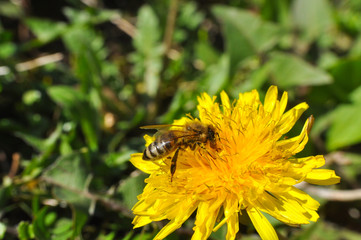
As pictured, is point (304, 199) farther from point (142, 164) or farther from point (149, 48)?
point (149, 48)

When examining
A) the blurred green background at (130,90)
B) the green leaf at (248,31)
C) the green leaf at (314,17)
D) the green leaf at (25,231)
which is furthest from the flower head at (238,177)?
the green leaf at (314,17)

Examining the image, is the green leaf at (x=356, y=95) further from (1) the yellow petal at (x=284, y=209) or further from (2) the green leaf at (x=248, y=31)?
(1) the yellow petal at (x=284, y=209)

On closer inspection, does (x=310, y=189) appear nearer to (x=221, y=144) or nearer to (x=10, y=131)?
(x=221, y=144)

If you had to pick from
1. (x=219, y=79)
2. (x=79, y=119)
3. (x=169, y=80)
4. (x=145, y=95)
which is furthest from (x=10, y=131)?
(x=219, y=79)

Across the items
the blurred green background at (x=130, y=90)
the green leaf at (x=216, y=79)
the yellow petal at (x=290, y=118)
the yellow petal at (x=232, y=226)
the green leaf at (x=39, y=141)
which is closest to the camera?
the yellow petal at (x=232, y=226)

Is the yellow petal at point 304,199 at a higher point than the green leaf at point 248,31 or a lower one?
lower
